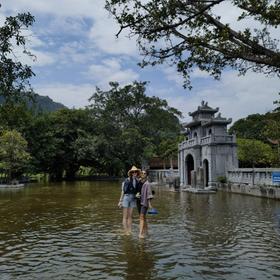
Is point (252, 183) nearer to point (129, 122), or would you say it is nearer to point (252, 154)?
point (252, 154)

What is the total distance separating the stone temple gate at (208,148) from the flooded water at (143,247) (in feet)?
54.1

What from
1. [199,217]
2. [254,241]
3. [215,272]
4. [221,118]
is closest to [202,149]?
[221,118]

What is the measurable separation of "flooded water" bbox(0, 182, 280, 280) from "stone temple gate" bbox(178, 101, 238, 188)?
16500 mm

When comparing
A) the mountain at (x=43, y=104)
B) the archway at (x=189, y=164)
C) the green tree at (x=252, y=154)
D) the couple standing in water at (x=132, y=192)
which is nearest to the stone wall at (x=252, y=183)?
the archway at (x=189, y=164)

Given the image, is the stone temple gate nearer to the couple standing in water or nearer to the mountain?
the mountain

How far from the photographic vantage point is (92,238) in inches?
436

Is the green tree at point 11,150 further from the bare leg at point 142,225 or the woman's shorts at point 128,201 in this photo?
the bare leg at point 142,225

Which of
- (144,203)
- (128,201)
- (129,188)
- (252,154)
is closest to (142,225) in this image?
(144,203)

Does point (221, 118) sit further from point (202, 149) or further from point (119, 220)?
point (119, 220)

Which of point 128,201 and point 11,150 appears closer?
point 128,201

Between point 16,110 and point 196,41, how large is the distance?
3.86m

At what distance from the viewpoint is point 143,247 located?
9680 millimetres

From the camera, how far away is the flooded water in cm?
759

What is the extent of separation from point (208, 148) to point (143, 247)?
24.6 m
